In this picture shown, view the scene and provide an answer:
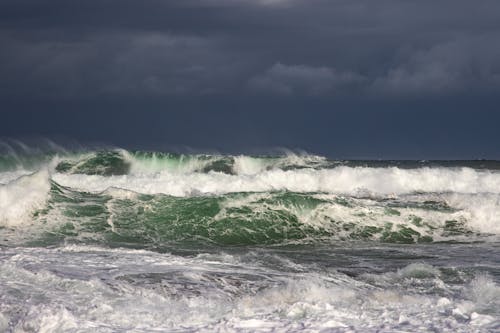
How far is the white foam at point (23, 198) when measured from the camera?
17.0 meters

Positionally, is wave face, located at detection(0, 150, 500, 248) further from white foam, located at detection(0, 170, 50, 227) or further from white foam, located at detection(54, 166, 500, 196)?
white foam, located at detection(54, 166, 500, 196)

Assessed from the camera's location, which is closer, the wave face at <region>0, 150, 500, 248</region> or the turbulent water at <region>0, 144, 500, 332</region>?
the turbulent water at <region>0, 144, 500, 332</region>

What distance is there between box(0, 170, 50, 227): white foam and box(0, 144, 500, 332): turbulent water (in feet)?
0.13

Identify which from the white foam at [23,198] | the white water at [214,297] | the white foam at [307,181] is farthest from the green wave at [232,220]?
the white foam at [307,181]

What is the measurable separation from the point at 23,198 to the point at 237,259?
8160 millimetres

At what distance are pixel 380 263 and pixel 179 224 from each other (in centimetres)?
614

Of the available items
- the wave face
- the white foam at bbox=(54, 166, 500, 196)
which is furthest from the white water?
the white foam at bbox=(54, 166, 500, 196)

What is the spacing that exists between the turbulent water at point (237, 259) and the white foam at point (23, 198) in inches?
1.6

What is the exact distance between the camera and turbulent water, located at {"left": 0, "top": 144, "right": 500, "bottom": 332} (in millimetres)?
6469

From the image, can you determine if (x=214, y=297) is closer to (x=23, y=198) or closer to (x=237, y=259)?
(x=237, y=259)

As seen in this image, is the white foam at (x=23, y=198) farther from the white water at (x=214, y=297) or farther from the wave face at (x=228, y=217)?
the white water at (x=214, y=297)

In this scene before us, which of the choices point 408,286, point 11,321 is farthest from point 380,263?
point 11,321

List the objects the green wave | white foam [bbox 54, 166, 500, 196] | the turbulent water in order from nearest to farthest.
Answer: the turbulent water, the green wave, white foam [bbox 54, 166, 500, 196]

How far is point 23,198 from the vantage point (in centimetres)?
1788
